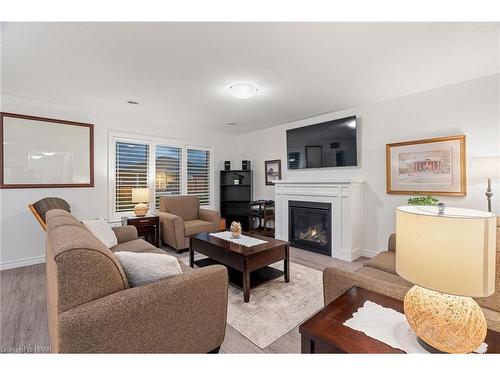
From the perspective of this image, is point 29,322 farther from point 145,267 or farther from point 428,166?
point 428,166

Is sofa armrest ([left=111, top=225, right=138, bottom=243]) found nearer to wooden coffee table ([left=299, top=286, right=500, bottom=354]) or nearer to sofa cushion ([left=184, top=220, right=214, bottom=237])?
sofa cushion ([left=184, top=220, right=214, bottom=237])

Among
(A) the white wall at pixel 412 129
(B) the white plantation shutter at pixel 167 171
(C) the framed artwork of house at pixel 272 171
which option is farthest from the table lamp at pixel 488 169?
(B) the white plantation shutter at pixel 167 171

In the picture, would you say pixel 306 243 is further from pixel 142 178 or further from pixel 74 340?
pixel 74 340

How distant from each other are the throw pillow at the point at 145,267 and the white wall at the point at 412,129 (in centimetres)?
321

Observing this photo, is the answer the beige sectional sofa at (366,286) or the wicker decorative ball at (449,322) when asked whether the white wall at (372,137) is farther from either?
the wicker decorative ball at (449,322)

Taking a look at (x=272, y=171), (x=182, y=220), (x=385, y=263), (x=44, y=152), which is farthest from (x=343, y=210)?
(x=44, y=152)

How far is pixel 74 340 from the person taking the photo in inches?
37.3

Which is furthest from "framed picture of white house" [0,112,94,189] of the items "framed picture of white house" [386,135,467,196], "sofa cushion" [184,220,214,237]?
"framed picture of white house" [386,135,467,196]

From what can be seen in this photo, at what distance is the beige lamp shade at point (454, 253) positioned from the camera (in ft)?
2.29

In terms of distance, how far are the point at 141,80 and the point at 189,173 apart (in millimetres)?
2570

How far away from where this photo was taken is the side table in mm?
3668

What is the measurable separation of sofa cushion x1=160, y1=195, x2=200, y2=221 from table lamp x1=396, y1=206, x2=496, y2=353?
3872mm

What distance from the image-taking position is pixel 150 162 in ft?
14.6
